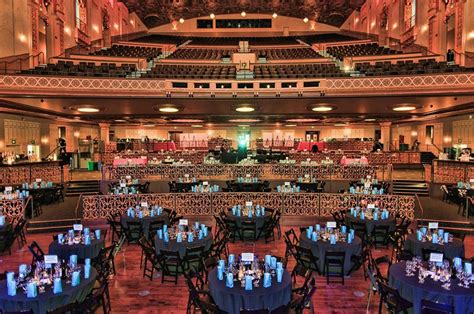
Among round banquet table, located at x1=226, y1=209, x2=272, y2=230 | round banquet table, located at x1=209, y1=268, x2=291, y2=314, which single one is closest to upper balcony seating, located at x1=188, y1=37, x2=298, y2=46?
round banquet table, located at x1=226, y1=209, x2=272, y2=230

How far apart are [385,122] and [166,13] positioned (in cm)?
1893

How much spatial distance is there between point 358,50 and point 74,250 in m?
24.1

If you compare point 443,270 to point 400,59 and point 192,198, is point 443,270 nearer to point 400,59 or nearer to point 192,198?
point 192,198

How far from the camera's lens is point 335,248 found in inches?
238

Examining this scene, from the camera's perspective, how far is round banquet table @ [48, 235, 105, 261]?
5957 millimetres

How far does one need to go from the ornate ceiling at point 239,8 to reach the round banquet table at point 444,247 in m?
22.5

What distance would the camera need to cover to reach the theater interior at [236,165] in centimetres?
484

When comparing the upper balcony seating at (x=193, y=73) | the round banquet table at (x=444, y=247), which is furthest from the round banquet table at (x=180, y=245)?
the upper balcony seating at (x=193, y=73)

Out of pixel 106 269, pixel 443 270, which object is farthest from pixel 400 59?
pixel 106 269

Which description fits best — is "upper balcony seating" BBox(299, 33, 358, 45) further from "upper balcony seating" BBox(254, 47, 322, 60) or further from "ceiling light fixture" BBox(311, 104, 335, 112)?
"ceiling light fixture" BBox(311, 104, 335, 112)

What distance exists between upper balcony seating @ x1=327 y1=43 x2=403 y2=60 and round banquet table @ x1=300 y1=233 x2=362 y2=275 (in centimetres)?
1874

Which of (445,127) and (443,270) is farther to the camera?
(445,127)

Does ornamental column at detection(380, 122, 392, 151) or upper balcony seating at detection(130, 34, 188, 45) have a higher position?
upper balcony seating at detection(130, 34, 188, 45)

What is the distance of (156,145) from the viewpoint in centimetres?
2622
